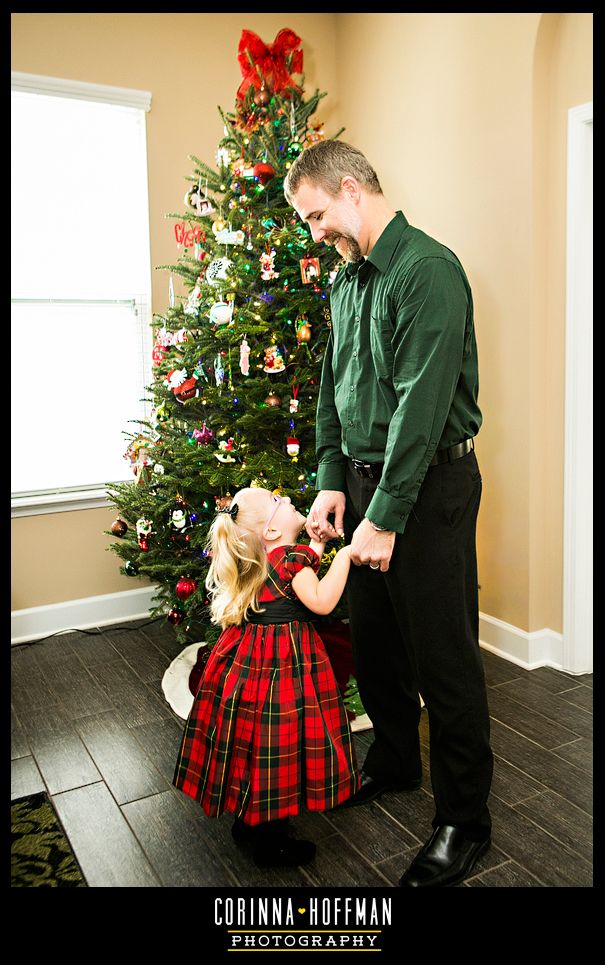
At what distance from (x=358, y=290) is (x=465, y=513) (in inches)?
23.7

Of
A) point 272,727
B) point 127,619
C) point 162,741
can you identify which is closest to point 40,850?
point 162,741

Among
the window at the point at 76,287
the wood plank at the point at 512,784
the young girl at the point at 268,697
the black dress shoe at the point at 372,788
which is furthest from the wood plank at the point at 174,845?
the window at the point at 76,287

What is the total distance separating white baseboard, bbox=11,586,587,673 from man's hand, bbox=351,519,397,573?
1572 millimetres

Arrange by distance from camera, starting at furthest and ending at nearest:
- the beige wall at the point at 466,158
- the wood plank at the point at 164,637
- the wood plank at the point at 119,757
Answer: the wood plank at the point at 164,637 < the beige wall at the point at 466,158 < the wood plank at the point at 119,757

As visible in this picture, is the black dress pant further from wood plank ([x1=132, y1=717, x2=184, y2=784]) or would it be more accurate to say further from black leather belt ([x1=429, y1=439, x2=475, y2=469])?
wood plank ([x1=132, y1=717, x2=184, y2=784])

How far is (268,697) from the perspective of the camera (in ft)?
5.65

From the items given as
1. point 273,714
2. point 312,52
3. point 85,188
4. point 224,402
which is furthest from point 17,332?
point 273,714

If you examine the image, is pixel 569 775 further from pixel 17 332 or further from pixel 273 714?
pixel 17 332

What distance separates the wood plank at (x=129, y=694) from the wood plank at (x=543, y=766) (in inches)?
45.9

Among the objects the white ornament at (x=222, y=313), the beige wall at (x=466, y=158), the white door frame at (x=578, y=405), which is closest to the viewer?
the white ornament at (x=222, y=313)

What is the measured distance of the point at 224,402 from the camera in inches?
106

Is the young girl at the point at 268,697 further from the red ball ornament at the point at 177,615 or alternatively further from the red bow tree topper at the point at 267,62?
the red bow tree topper at the point at 267,62

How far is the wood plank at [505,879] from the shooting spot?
5.72 ft
